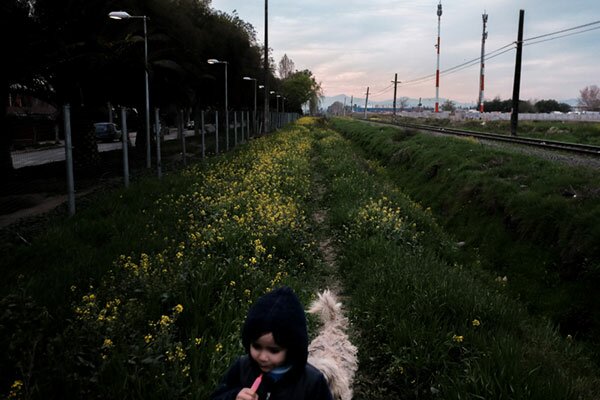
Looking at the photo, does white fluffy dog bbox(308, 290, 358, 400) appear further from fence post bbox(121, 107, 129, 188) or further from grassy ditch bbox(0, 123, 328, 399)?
fence post bbox(121, 107, 129, 188)

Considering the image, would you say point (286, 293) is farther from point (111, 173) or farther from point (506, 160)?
point (111, 173)

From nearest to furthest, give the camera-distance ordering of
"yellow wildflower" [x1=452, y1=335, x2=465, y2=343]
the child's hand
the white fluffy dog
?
the child's hand, the white fluffy dog, "yellow wildflower" [x1=452, y1=335, x2=465, y2=343]

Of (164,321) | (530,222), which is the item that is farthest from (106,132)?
(164,321)

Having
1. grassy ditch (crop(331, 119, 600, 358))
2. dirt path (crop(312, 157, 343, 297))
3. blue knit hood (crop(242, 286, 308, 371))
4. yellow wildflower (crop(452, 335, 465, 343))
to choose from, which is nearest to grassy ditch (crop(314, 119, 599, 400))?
yellow wildflower (crop(452, 335, 465, 343))

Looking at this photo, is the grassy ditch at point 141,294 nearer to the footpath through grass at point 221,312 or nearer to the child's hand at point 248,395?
the footpath through grass at point 221,312

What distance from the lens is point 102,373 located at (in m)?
3.13

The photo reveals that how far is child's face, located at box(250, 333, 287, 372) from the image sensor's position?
2178 millimetres

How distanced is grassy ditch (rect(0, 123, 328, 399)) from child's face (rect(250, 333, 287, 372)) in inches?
45.1

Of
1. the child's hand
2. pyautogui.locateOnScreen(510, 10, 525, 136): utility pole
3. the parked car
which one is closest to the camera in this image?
the child's hand

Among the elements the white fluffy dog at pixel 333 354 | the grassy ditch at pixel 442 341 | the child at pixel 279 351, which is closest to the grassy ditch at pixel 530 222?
the grassy ditch at pixel 442 341

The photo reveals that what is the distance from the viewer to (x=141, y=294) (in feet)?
14.8

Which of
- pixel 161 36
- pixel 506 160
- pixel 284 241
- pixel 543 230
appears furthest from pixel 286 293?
pixel 161 36

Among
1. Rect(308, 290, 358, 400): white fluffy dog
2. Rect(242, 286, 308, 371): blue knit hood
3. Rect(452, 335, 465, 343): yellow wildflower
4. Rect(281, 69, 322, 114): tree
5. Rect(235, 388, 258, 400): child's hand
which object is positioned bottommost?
Rect(452, 335, 465, 343): yellow wildflower

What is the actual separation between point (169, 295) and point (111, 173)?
14106mm
